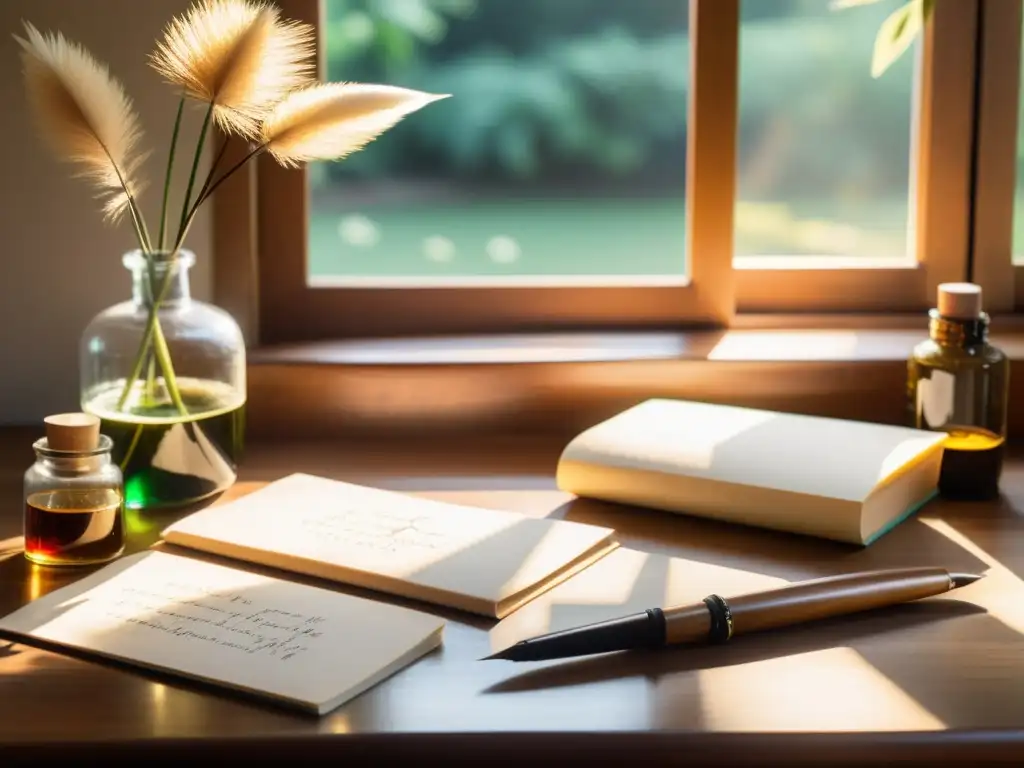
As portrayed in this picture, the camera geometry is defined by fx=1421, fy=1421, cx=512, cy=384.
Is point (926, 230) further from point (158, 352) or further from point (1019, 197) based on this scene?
point (158, 352)

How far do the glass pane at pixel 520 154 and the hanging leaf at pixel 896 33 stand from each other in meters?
0.23

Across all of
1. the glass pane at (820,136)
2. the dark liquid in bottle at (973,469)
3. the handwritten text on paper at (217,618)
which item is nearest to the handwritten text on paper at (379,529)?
the handwritten text on paper at (217,618)

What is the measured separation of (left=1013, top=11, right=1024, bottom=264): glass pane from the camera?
1535 mm

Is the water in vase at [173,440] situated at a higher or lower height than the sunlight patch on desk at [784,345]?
lower

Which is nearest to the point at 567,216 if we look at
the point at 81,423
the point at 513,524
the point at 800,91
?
the point at 800,91

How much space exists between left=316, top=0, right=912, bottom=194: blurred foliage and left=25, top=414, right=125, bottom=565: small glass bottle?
26.3 inches

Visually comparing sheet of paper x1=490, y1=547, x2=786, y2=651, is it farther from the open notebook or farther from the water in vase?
the water in vase

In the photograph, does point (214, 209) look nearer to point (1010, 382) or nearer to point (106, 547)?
point (106, 547)

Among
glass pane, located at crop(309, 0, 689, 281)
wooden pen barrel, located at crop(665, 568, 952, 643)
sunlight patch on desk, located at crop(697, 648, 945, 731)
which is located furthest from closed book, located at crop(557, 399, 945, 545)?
glass pane, located at crop(309, 0, 689, 281)

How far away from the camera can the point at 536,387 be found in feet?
4.61

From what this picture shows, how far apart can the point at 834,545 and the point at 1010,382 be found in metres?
0.41

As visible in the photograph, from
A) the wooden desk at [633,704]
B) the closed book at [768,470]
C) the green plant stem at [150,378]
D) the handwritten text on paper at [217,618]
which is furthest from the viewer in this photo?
the green plant stem at [150,378]

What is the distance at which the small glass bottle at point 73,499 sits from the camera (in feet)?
3.30

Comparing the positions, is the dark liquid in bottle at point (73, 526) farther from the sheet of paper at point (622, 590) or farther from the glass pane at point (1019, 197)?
the glass pane at point (1019, 197)
